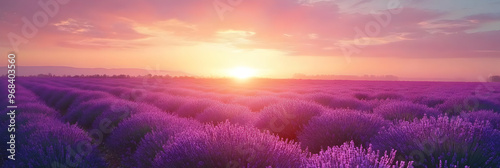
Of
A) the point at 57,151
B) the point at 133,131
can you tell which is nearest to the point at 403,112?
the point at 133,131

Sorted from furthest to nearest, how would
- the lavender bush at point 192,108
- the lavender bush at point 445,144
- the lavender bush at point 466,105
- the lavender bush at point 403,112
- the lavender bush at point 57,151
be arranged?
1. the lavender bush at point 466,105
2. the lavender bush at point 192,108
3. the lavender bush at point 403,112
4. the lavender bush at point 57,151
5. the lavender bush at point 445,144

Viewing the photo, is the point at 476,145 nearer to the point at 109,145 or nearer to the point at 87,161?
the point at 87,161

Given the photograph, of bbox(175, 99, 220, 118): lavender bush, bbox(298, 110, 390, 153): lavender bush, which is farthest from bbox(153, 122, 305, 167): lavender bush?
bbox(175, 99, 220, 118): lavender bush

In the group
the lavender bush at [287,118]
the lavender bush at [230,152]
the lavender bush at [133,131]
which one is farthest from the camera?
the lavender bush at [287,118]

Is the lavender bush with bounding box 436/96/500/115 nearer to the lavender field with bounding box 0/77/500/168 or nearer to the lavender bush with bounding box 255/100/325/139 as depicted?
the lavender field with bounding box 0/77/500/168

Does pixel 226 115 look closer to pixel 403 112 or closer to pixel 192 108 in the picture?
pixel 192 108

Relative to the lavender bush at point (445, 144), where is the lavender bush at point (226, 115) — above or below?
below

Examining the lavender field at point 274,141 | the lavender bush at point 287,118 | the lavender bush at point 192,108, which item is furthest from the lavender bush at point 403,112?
the lavender bush at point 192,108

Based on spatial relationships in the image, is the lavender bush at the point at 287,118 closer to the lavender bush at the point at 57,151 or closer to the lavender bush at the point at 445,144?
the lavender bush at the point at 445,144

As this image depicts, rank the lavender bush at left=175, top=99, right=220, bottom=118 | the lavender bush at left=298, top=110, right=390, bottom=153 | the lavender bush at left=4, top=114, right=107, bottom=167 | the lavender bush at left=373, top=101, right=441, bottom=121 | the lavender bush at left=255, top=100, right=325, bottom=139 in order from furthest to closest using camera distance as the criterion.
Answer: the lavender bush at left=175, top=99, right=220, bottom=118 → the lavender bush at left=373, top=101, right=441, bottom=121 → the lavender bush at left=255, top=100, right=325, bottom=139 → the lavender bush at left=298, top=110, right=390, bottom=153 → the lavender bush at left=4, top=114, right=107, bottom=167

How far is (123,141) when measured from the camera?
5.05 metres

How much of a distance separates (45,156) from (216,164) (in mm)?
2130

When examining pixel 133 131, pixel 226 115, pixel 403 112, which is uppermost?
pixel 403 112

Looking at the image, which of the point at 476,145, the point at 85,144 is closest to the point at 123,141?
the point at 85,144
